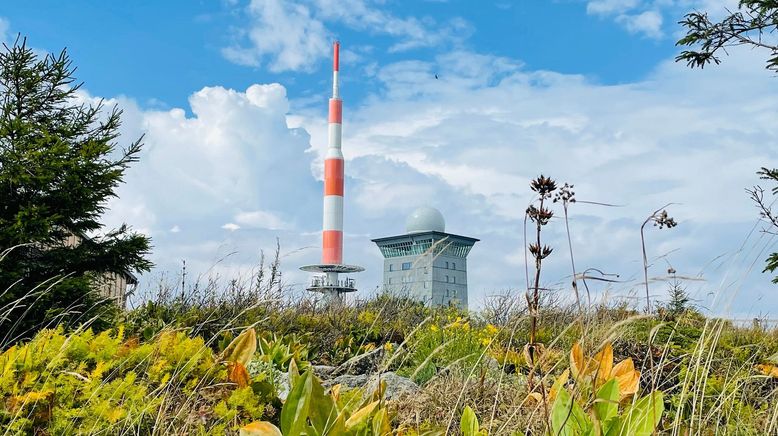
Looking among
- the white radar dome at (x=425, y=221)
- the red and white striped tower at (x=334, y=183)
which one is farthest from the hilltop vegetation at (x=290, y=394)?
the white radar dome at (x=425, y=221)

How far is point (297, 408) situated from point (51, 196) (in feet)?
20.4

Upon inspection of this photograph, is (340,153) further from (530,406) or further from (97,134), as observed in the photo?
(530,406)

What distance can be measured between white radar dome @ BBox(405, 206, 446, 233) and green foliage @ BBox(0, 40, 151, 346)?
128 feet

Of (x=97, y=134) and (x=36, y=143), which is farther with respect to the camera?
(x=97, y=134)

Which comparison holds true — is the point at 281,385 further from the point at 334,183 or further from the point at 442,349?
the point at 334,183

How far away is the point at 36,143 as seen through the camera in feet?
25.0

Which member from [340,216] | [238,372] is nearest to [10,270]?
[238,372]

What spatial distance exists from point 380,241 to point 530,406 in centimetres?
6539

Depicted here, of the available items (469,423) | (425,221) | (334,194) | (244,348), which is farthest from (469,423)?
(425,221)

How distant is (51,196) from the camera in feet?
24.2

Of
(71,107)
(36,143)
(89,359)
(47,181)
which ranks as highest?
(71,107)

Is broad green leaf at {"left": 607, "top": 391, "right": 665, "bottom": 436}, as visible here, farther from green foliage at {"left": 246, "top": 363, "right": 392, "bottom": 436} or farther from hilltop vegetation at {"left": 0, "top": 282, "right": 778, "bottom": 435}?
green foliage at {"left": 246, "top": 363, "right": 392, "bottom": 436}

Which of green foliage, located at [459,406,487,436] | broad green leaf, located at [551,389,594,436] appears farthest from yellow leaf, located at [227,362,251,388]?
broad green leaf, located at [551,389,594,436]

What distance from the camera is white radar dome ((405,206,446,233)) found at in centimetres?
4694
